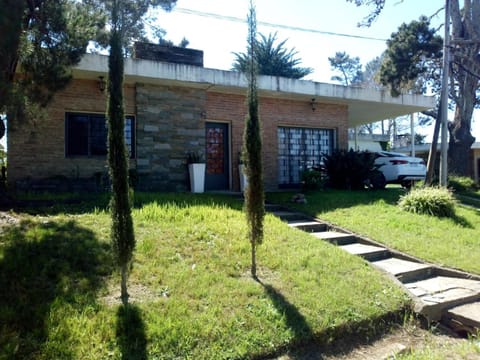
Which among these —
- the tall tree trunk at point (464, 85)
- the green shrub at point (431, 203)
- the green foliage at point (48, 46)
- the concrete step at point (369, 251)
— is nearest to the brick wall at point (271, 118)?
the green shrub at point (431, 203)

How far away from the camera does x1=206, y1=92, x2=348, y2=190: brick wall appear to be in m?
10.8

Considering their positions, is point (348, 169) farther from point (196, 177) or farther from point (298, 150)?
point (196, 177)

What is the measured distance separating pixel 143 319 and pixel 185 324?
14.8 inches

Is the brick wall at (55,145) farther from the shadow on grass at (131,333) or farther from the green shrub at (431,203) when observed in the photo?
the green shrub at (431,203)

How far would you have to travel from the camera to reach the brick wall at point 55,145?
8578mm

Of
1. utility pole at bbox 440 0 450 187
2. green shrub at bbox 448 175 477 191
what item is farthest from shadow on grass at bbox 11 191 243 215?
green shrub at bbox 448 175 477 191

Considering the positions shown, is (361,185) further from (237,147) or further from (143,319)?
(143,319)

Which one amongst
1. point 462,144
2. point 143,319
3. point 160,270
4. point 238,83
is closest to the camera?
point 143,319

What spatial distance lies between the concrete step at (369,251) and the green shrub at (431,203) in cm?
282

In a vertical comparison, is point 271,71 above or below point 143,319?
above

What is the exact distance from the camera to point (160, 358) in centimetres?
298

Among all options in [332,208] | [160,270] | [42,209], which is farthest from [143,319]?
[332,208]

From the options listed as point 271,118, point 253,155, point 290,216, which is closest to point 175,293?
point 253,155

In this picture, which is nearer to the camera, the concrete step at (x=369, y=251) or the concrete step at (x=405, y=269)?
the concrete step at (x=405, y=269)
